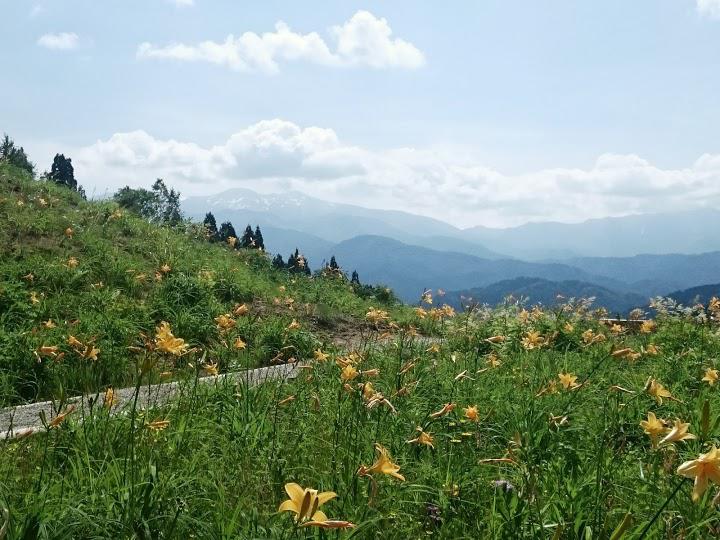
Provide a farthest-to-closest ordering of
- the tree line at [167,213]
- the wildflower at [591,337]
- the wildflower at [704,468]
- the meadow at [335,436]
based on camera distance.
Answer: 1. the tree line at [167,213]
2. the wildflower at [591,337]
3. the meadow at [335,436]
4. the wildflower at [704,468]

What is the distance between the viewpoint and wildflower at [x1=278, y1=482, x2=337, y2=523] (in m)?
1.35

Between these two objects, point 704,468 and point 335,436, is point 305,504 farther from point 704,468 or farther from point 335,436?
point 335,436

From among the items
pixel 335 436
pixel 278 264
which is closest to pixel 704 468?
pixel 335 436

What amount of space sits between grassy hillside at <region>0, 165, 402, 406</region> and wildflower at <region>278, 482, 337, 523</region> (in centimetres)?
224

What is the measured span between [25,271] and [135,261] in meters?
2.19

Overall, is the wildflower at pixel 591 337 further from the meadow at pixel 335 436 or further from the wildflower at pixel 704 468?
the wildflower at pixel 704 468

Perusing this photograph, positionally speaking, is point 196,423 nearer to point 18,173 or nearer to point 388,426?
point 388,426

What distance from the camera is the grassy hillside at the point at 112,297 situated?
5445 millimetres

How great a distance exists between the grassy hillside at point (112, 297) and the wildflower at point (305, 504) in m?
2.24

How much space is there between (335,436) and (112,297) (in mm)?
5544

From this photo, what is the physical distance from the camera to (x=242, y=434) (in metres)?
3.30

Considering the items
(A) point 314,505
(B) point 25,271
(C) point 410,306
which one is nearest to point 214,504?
(A) point 314,505

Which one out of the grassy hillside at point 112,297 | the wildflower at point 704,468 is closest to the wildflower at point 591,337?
the grassy hillside at point 112,297

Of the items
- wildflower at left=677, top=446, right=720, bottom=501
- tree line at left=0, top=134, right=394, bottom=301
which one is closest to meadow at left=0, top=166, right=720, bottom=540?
wildflower at left=677, top=446, right=720, bottom=501
